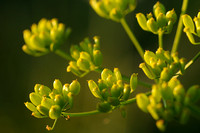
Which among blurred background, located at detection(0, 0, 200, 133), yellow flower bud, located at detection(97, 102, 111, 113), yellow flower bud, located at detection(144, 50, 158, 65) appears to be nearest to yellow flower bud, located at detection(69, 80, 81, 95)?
yellow flower bud, located at detection(97, 102, 111, 113)

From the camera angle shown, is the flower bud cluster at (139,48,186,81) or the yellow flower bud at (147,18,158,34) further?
the yellow flower bud at (147,18,158,34)

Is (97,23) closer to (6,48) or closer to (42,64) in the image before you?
(42,64)

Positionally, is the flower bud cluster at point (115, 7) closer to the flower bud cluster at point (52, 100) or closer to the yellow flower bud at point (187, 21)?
the yellow flower bud at point (187, 21)

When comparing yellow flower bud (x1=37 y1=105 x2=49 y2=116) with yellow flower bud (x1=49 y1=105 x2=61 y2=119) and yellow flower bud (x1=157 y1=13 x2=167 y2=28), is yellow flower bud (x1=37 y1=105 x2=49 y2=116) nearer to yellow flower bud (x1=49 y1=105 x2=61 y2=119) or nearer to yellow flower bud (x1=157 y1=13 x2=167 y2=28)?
yellow flower bud (x1=49 y1=105 x2=61 y2=119)

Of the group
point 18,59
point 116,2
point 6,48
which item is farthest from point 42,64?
point 116,2

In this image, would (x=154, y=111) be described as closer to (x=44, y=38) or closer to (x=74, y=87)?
(x=74, y=87)

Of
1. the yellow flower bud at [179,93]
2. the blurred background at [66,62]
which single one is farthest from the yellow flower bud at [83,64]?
the blurred background at [66,62]

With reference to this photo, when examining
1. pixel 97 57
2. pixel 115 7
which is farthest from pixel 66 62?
pixel 97 57
